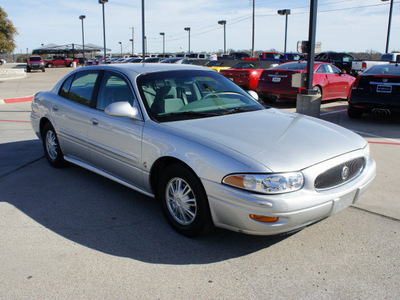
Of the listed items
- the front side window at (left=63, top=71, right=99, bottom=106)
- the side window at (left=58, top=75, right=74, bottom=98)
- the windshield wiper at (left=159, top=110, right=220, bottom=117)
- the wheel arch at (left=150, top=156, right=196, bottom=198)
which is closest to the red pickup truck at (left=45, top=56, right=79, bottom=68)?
the side window at (left=58, top=75, right=74, bottom=98)

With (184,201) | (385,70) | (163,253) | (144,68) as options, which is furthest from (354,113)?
(163,253)

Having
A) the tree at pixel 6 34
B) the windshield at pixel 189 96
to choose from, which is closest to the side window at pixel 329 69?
the windshield at pixel 189 96

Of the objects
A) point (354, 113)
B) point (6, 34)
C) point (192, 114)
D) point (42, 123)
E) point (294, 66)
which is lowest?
point (354, 113)

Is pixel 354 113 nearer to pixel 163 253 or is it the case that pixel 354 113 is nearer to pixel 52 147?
pixel 52 147

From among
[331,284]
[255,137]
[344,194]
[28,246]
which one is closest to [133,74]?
[255,137]

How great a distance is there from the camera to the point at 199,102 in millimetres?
4336

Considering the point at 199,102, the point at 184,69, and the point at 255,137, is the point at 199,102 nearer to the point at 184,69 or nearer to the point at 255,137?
the point at 184,69

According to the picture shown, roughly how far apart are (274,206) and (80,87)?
3.27 m

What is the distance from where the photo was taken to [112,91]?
457 cm

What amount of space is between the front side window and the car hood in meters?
1.61

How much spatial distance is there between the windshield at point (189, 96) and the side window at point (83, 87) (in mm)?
890

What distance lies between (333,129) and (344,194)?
3.09 feet

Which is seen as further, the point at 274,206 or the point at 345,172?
the point at 345,172

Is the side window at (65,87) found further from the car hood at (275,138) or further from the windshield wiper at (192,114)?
the car hood at (275,138)
